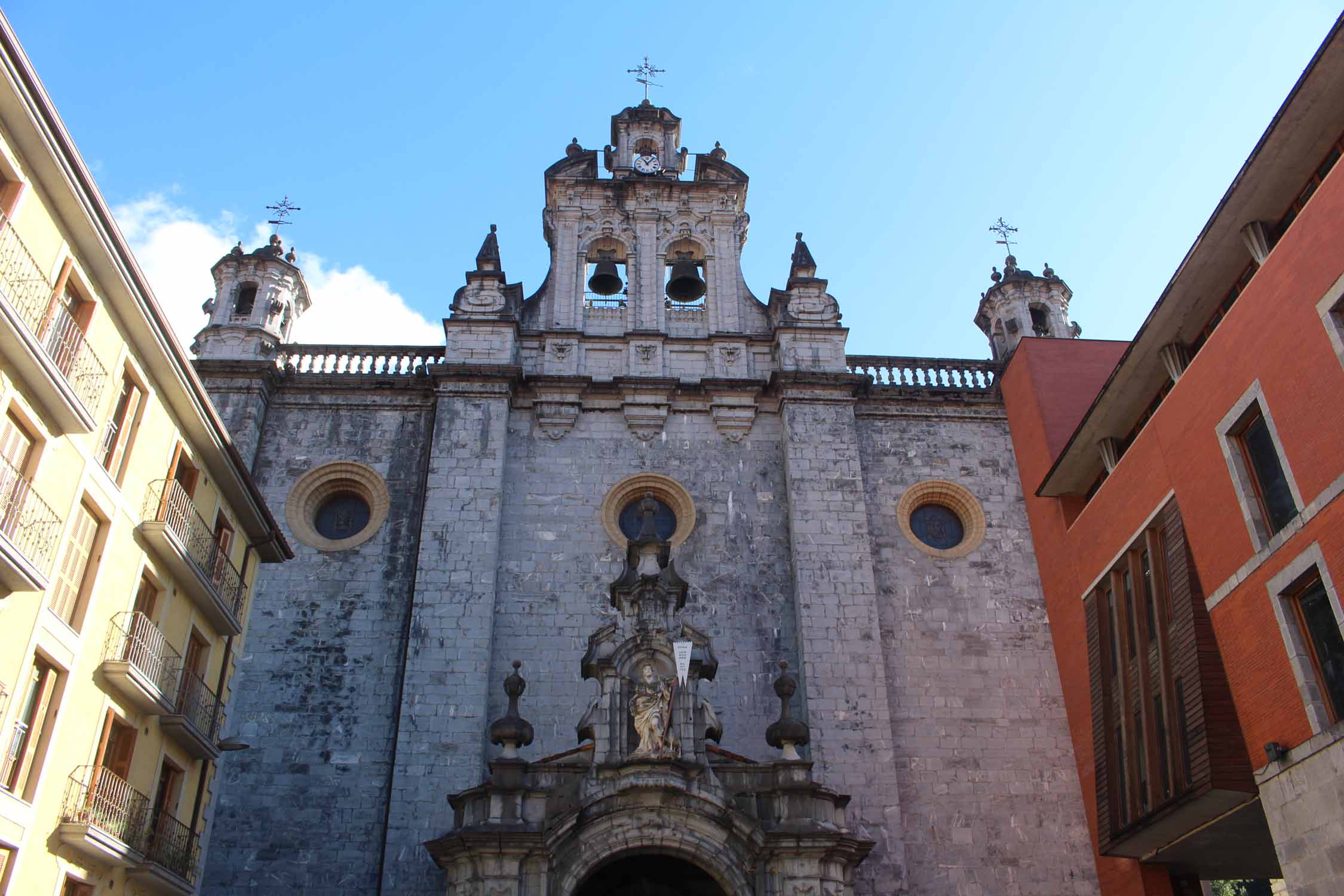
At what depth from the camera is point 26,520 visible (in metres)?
13.1

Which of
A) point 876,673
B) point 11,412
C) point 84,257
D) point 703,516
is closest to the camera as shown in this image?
point 11,412

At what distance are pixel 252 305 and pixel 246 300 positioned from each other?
1.20 feet

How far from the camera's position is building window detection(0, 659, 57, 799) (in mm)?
13086

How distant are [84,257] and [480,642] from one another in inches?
396

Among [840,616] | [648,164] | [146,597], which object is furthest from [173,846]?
[648,164]

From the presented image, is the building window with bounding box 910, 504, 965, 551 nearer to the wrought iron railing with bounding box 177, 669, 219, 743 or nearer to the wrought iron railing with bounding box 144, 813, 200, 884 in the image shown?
the wrought iron railing with bounding box 177, 669, 219, 743

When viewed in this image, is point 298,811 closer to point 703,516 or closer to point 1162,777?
point 703,516

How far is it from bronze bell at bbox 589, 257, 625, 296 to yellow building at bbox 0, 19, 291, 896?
1117cm

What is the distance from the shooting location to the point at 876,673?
21609mm

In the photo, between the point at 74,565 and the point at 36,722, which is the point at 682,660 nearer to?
the point at 74,565

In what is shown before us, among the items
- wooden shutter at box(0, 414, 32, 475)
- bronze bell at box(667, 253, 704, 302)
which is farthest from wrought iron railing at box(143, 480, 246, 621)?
bronze bell at box(667, 253, 704, 302)

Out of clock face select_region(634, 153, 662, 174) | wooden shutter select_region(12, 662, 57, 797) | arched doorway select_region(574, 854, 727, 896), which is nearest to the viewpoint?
wooden shutter select_region(12, 662, 57, 797)

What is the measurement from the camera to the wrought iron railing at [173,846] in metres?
16.1

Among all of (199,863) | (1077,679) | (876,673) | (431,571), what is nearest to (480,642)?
(431,571)
